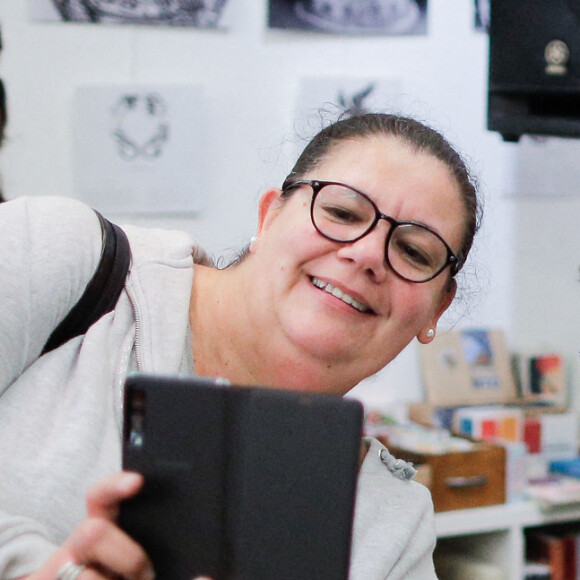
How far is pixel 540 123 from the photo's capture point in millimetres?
1942

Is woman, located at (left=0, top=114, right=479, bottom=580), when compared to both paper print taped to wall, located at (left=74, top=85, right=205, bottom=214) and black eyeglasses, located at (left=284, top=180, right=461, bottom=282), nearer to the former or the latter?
black eyeglasses, located at (left=284, top=180, right=461, bottom=282)

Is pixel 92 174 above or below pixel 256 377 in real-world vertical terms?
above

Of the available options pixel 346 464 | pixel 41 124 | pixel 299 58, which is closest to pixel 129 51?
pixel 41 124

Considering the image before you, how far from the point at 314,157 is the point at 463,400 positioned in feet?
4.75

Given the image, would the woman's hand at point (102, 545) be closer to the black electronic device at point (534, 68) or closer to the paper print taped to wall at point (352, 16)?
the black electronic device at point (534, 68)

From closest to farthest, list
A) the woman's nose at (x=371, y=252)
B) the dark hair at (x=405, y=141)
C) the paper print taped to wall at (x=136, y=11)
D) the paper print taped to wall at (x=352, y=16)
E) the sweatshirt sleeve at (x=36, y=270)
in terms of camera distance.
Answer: the sweatshirt sleeve at (x=36, y=270) → the woman's nose at (x=371, y=252) → the dark hair at (x=405, y=141) → the paper print taped to wall at (x=136, y=11) → the paper print taped to wall at (x=352, y=16)

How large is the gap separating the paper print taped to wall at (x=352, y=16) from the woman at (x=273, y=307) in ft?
3.75

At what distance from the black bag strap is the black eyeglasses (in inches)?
9.2

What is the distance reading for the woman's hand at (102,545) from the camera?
58 centimetres

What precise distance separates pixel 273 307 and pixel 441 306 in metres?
0.27

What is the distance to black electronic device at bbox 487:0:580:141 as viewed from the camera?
1.83 metres

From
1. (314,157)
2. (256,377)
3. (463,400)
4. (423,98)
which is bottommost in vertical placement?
(463,400)

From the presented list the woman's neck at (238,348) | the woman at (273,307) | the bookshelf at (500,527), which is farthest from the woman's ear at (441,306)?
the bookshelf at (500,527)

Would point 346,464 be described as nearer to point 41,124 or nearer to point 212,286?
point 212,286
